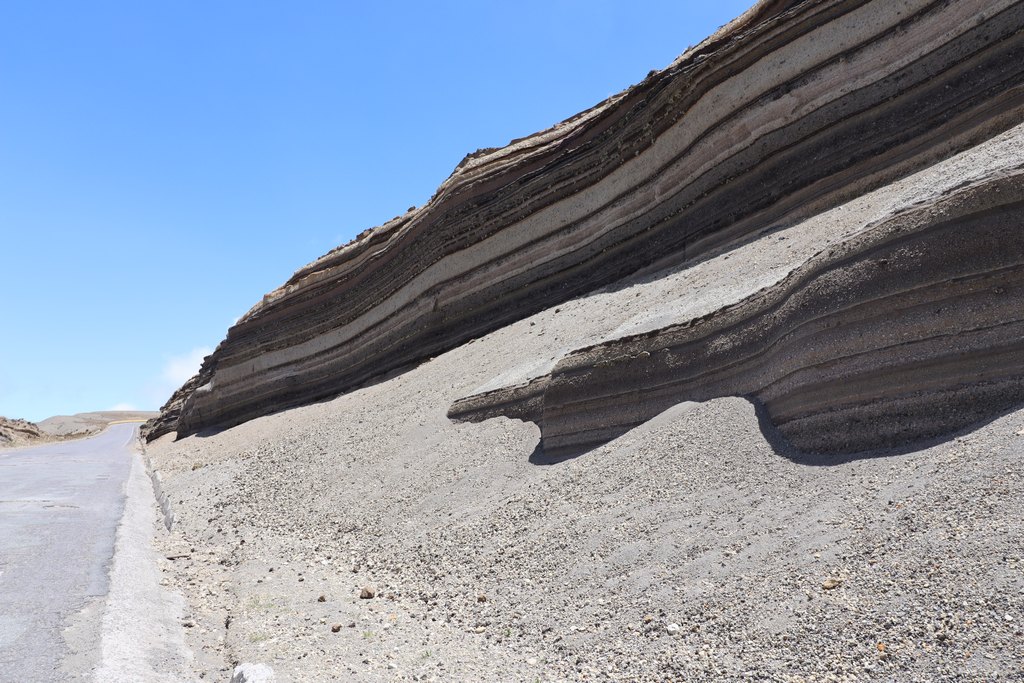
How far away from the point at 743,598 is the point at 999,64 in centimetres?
612

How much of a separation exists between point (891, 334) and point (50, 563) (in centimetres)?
610

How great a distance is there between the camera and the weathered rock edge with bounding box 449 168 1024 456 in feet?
14.4

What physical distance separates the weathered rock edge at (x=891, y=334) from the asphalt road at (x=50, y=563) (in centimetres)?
448

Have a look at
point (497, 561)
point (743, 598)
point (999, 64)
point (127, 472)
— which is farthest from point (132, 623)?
point (127, 472)

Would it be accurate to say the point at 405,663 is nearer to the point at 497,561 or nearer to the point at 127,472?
the point at 497,561

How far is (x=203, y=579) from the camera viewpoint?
20.6 feet

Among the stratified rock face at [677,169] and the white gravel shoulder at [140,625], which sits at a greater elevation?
the stratified rock face at [677,169]

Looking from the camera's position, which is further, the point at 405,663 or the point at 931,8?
the point at 931,8

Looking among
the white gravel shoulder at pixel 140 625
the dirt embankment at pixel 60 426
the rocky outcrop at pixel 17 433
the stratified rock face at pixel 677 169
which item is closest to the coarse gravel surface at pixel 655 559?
the white gravel shoulder at pixel 140 625

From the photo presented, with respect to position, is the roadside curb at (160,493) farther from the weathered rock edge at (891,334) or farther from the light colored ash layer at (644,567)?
the weathered rock edge at (891,334)

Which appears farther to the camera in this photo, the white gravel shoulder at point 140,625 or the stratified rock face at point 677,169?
the stratified rock face at point 677,169

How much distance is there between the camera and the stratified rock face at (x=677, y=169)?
7.75 meters

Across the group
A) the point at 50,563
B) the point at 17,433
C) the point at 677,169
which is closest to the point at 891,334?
the point at 50,563

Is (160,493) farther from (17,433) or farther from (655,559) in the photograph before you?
(17,433)
